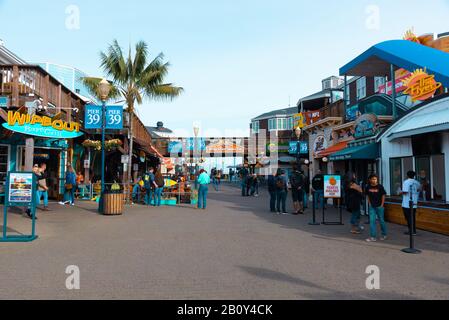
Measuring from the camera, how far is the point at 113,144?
1711 centimetres

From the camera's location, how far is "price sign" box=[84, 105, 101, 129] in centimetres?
1599

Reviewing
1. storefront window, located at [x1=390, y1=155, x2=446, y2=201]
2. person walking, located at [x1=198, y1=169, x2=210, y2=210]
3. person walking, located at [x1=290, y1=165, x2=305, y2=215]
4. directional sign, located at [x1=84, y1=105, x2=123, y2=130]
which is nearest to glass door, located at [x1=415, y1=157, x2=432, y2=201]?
storefront window, located at [x1=390, y1=155, x2=446, y2=201]

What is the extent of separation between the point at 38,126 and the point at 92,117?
3.37 metres

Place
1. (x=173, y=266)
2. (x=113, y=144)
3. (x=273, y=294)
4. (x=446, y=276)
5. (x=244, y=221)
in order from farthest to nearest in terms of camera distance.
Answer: (x=113, y=144), (x=244, y=221), (x=173, y=266), (x=446, y=276), (x=273, y=294)

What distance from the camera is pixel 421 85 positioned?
10.5 m

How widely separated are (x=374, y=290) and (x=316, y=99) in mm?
29324

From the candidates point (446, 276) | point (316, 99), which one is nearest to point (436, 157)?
point (446, 276)

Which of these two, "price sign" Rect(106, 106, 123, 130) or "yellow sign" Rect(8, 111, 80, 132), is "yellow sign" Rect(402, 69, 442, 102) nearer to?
"price sign" Rect(106, 106, 123, 130)

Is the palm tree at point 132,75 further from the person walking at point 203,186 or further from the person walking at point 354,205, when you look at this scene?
the person walking at point 354,205

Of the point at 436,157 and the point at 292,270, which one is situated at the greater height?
the point at 436,157

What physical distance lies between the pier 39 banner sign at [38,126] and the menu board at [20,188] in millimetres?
4602

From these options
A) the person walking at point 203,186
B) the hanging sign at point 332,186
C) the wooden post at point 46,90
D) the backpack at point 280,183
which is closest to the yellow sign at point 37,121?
the wooden post at point 46,90

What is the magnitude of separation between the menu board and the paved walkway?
104cm
